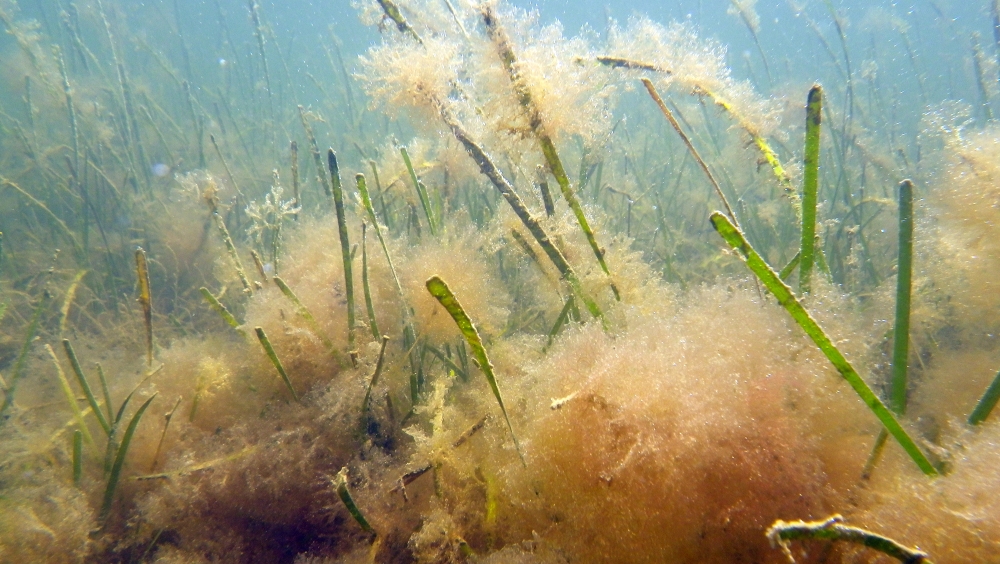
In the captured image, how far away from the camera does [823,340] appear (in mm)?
1237

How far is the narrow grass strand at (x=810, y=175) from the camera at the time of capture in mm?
1598

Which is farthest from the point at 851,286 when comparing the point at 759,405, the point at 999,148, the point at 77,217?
the point at 77,217

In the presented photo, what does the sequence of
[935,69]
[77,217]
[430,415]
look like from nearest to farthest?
1. [430,415]
2. [77,217]
3. [935,69]

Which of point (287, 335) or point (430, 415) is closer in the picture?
point (430, 415)

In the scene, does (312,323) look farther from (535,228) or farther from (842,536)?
(842,536)

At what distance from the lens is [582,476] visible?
4.36 ft

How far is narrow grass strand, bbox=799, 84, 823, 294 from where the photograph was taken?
1598 mm

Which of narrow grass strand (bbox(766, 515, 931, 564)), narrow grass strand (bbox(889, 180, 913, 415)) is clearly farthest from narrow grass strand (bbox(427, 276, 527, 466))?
narrow grass strand (bbox(889, 180, 913, 415))

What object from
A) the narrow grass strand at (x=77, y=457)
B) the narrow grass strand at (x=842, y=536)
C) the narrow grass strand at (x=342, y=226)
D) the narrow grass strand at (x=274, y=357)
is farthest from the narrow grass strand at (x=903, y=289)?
the narrow grass strand at (x=77, y=457)

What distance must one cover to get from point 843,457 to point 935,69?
40.5 m

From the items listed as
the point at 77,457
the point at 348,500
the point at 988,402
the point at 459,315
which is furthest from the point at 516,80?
the point at 77,457

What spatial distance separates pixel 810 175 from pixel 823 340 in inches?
27.0

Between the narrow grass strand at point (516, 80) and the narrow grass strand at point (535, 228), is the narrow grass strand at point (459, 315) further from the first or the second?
the narrow grass strand at point (516, 80)

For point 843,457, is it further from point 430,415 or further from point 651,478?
point 430,415
